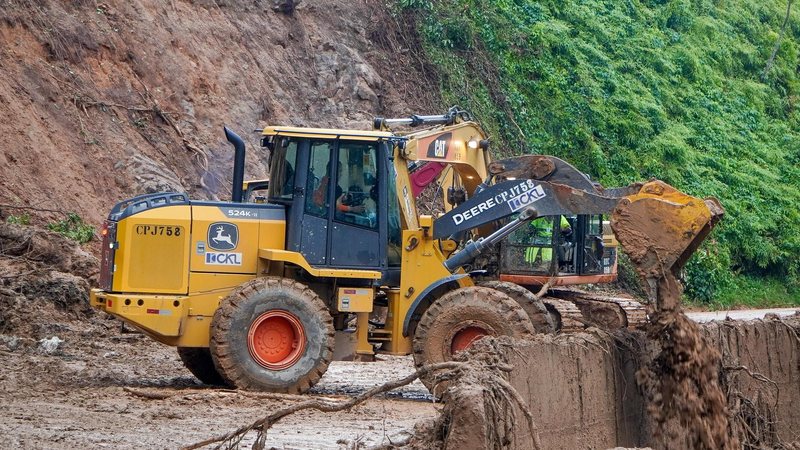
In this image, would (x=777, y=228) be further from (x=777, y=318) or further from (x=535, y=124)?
(x=777, y=318)

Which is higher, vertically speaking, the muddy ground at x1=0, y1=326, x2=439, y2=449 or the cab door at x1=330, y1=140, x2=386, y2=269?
the cab door at x1=330, y1=140, x2=386, y2=269

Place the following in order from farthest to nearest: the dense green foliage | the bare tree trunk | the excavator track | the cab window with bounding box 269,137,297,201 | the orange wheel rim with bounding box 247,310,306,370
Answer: the bare tree trunk
the dense green foliage
the excavator track
the cab window with bounding box 269,137,297,201
the orange wheel rim with bounding box 247,310,306,370

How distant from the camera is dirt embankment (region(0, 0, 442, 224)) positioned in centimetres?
1931

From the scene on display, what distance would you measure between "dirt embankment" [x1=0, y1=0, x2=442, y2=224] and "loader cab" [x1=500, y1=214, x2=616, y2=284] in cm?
682

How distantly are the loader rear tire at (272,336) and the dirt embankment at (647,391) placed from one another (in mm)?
3743

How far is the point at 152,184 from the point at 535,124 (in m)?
12.0

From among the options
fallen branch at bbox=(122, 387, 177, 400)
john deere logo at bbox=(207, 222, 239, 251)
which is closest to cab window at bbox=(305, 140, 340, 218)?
john deere logo at bbox=(207, 222, 239, 251)

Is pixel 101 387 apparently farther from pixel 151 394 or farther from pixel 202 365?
pixel 202 365

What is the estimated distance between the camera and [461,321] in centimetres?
1304

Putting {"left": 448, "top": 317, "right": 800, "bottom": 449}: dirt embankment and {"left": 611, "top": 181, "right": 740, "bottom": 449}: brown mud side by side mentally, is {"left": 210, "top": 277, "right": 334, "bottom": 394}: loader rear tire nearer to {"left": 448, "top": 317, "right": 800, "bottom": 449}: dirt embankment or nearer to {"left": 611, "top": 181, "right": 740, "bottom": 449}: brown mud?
{"left": 448, "top": 317, "right": 800, "bottom": 449}: dirt embankment

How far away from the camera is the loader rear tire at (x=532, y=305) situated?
13.4 meters

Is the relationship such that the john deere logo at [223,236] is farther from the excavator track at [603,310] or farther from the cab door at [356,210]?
the excavator track at [603,310]

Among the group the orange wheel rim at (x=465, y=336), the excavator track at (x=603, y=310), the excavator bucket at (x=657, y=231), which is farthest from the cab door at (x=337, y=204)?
the excavator bucket at (x=657, y=231)

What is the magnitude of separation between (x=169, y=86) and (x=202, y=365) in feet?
29.8
